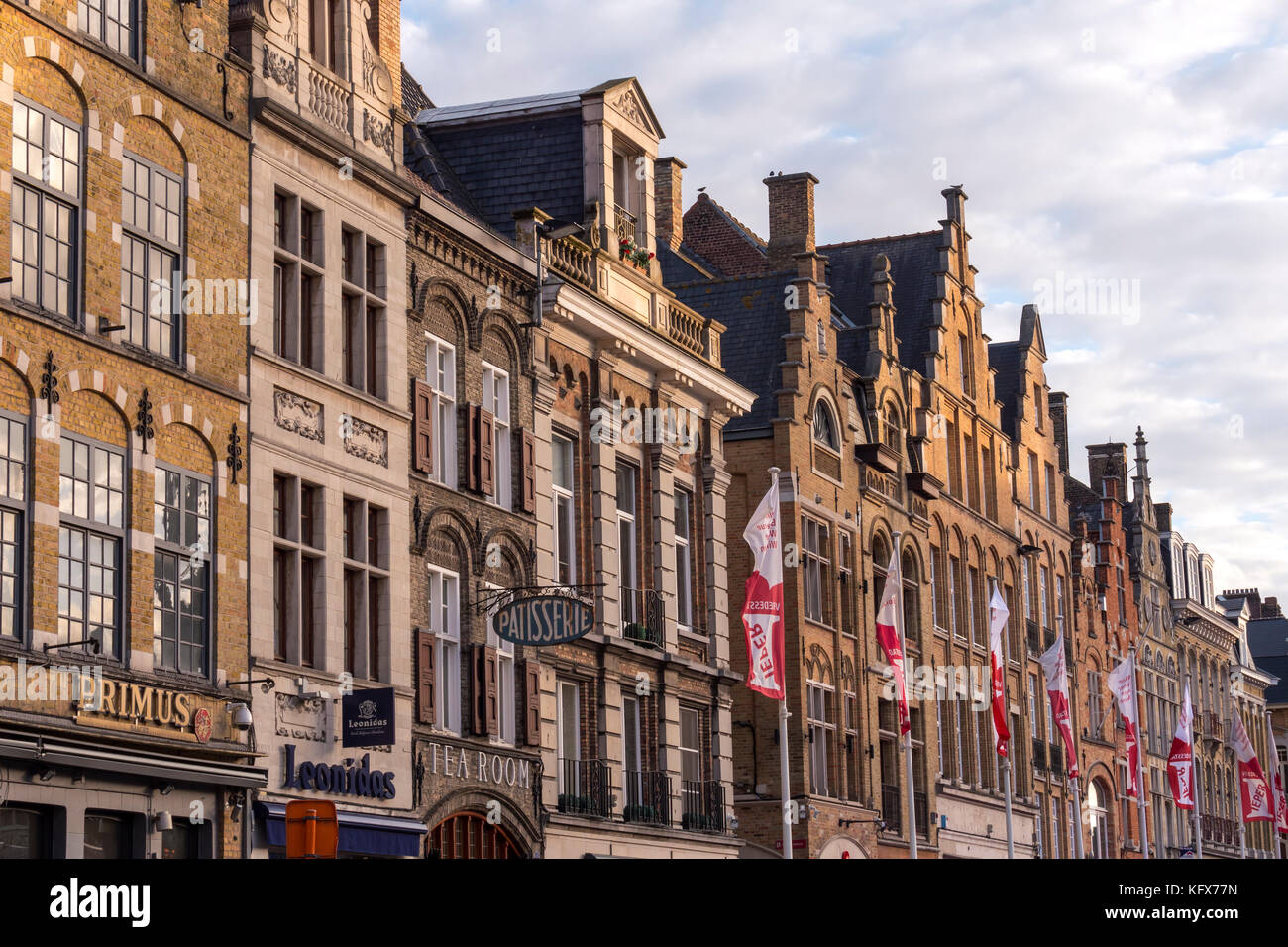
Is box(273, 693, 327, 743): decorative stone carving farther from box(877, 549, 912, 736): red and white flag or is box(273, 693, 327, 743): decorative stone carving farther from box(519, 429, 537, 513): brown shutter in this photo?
box(877, 549, 912, 736): red and white flag

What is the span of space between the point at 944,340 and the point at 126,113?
109 feet

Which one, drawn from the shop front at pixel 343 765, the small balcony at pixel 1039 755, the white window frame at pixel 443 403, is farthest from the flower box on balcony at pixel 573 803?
the small balcony at pixel 1039 755

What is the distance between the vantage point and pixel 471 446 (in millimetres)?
27797

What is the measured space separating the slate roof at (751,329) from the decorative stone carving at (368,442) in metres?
15.8

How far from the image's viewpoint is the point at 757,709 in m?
39.1

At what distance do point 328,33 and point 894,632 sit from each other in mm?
16779

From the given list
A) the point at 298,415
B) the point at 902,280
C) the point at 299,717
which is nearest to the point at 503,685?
the point at 299,717

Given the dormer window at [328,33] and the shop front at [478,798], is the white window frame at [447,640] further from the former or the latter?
the dormer window at [328,33]

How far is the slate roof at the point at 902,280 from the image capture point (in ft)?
171
